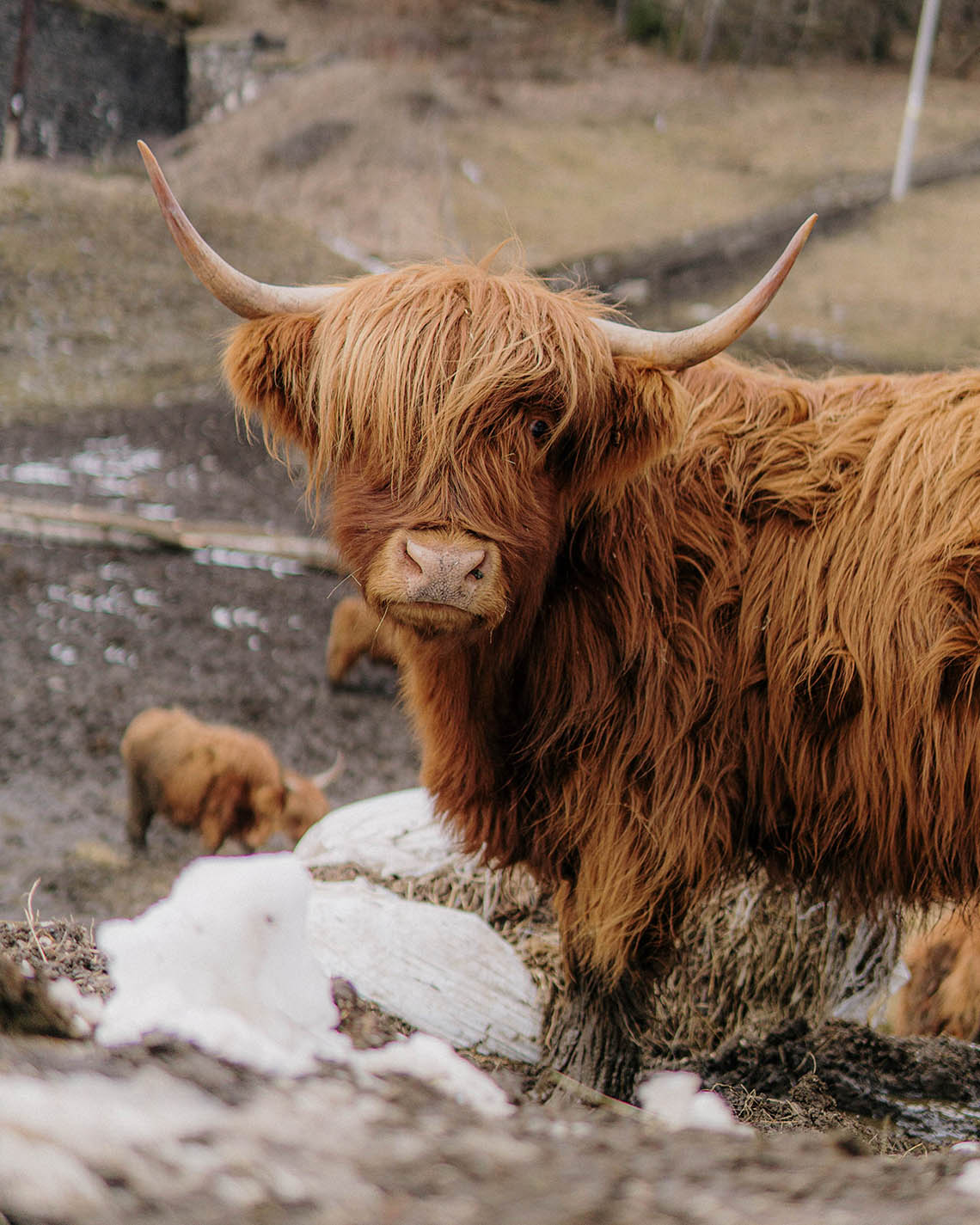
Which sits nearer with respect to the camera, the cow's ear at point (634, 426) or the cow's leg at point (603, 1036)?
the cow's ear at point (634, 426)

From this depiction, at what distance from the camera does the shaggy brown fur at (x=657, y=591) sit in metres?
2.09

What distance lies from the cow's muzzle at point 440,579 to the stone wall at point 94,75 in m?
7.43

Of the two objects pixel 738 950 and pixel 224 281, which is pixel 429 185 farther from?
pixel 738 950

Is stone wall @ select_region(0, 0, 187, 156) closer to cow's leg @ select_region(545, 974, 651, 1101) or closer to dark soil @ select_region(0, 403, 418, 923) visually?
dark soil @ select_region(0, 403, 418, 923)

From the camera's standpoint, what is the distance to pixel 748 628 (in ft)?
7.57

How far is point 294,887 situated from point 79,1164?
585 millimetres

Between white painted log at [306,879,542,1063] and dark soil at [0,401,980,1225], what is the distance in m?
0.33

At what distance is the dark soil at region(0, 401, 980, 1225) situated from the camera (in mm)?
819

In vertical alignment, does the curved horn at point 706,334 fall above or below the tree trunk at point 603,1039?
above

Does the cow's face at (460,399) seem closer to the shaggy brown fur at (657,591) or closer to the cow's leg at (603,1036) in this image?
the shaggy brown fur at (657,591)

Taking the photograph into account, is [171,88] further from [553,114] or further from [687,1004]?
[687,1004]

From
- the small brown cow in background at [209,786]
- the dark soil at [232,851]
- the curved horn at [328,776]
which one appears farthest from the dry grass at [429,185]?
the small brown cow in background at [209,786]

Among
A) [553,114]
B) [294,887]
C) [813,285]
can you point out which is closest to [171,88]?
[553,114]

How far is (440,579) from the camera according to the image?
185 cm
